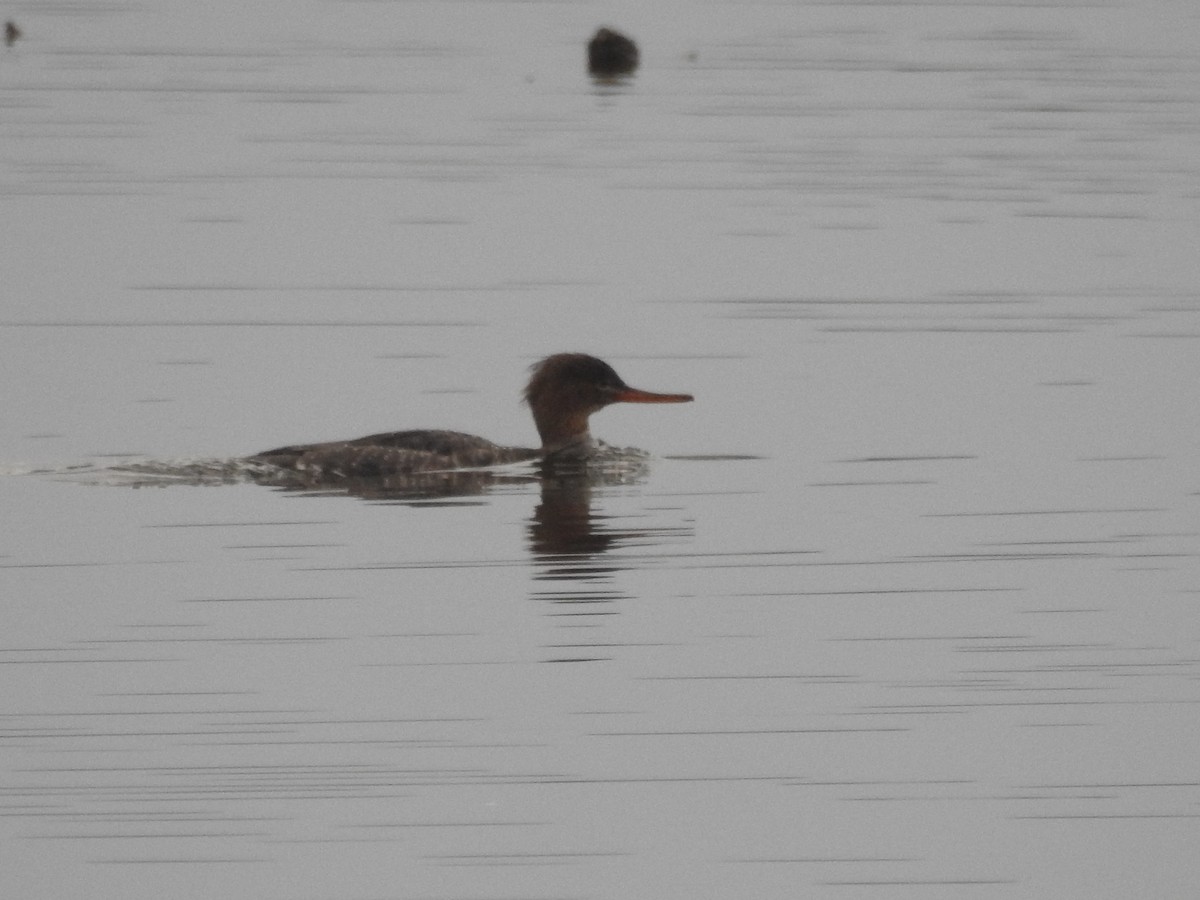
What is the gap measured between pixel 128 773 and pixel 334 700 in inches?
40.6

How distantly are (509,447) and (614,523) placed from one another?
77.0 inches

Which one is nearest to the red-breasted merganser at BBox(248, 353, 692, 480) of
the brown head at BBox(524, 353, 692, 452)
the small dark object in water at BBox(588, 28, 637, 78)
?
the brown head at BBox(524, 353, 692, 452)

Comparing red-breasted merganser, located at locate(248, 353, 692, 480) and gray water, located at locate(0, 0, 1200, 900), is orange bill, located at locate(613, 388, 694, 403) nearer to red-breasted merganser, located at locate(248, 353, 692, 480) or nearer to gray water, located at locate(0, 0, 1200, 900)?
red-breasted merganser, located at locate(248, 353, 692, 480)

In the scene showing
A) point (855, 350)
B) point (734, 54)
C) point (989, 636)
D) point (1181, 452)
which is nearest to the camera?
point (989, 636)

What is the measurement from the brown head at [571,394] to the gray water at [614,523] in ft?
1.64

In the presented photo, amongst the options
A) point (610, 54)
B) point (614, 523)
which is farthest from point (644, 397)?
point (610, 54)

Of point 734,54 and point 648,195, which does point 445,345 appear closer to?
point 648,195

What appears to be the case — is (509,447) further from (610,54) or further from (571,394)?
(610,54)

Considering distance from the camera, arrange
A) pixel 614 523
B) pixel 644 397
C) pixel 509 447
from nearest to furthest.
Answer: pixel 614 523 → pixel 644 397 → pixel 509 447

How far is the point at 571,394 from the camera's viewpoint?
1454 cm

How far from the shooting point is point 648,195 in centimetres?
2461

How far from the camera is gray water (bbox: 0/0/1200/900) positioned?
8516 mm

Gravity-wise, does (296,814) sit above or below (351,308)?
below

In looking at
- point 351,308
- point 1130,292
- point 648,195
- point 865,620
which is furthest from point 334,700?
point 648,195
